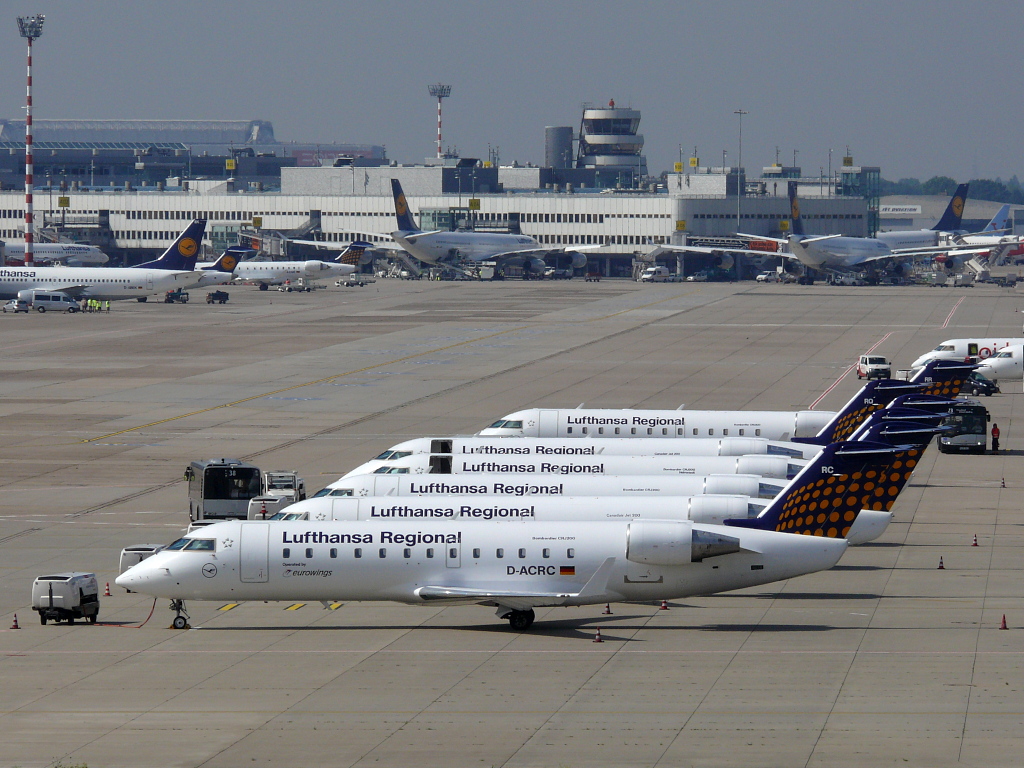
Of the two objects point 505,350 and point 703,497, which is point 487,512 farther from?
point 505,350

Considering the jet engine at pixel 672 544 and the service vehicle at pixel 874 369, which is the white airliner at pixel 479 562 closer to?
the jet engine at pixel 672 544

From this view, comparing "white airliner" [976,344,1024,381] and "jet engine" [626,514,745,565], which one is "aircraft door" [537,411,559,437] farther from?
"white airliner" [976,344,1024,381]

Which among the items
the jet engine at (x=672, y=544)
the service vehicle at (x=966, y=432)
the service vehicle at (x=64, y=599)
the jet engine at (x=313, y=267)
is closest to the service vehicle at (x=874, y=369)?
the service vehicle at (x=966, y=432)

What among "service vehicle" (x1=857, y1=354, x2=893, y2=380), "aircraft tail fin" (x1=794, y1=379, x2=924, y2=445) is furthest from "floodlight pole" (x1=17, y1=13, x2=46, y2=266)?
"aircraft tail fin" (x1=794, y1=379, x2=924, y2=445)

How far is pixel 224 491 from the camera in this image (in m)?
51.8

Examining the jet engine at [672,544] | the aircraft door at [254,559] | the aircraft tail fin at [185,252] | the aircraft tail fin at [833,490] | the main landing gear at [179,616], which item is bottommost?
the main landing gear at [179,616]

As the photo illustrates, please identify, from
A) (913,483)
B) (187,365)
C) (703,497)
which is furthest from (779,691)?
(187,365)

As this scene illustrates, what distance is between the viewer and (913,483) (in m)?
60.7

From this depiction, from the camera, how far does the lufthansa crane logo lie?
506 feet

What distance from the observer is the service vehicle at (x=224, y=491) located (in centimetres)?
5156

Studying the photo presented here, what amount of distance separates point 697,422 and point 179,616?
26787 mm

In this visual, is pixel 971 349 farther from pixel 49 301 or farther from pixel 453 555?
pixel 49 301

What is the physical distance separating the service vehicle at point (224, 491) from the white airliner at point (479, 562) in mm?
14626

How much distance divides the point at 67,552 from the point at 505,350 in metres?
66.5
